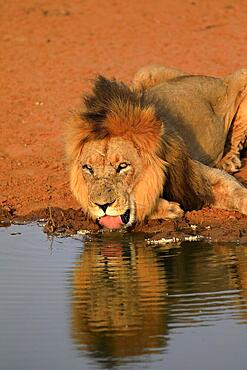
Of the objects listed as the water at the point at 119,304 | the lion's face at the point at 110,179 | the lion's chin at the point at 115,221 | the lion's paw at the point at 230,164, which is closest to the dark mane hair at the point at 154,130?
the lion's face at the point at 110,179

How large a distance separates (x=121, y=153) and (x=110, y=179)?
8.4 inches

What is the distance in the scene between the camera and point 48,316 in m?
6.59

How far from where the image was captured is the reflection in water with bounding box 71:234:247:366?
6168mm

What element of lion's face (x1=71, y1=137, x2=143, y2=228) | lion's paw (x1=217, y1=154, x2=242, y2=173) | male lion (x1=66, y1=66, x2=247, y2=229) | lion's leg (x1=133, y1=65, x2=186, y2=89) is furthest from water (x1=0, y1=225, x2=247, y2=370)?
lion's leg (x1=133, y1=65, x2=186, y2=89)

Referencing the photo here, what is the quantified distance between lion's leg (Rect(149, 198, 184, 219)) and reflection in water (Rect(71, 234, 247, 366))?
424 mm

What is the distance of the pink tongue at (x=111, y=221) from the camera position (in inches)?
350

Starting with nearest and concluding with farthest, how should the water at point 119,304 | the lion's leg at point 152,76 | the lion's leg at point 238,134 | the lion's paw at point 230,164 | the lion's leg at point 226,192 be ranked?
the water at point 119,304 → the lion's leg at point 226,192 → the lion's paw at point 230,164 → the lion's leg at point 238,134 → the lion's leg at point 152,76

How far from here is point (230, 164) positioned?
11.1 m

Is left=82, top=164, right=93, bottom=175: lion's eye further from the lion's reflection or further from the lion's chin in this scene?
the lion's reflection

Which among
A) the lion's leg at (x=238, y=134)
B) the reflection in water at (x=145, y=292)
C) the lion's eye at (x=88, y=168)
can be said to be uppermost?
the lion's eye at (x=88, y=168)

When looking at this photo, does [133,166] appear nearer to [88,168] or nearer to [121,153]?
[121,153]

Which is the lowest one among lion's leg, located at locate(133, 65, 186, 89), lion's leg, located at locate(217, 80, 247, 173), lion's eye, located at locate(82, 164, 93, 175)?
lion's leg, located at locate(217, 80, 247, 173)

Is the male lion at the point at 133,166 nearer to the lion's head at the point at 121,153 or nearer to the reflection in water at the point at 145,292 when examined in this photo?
the lion's head at the point at 121,153

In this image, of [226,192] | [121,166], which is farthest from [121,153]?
[226,192]
